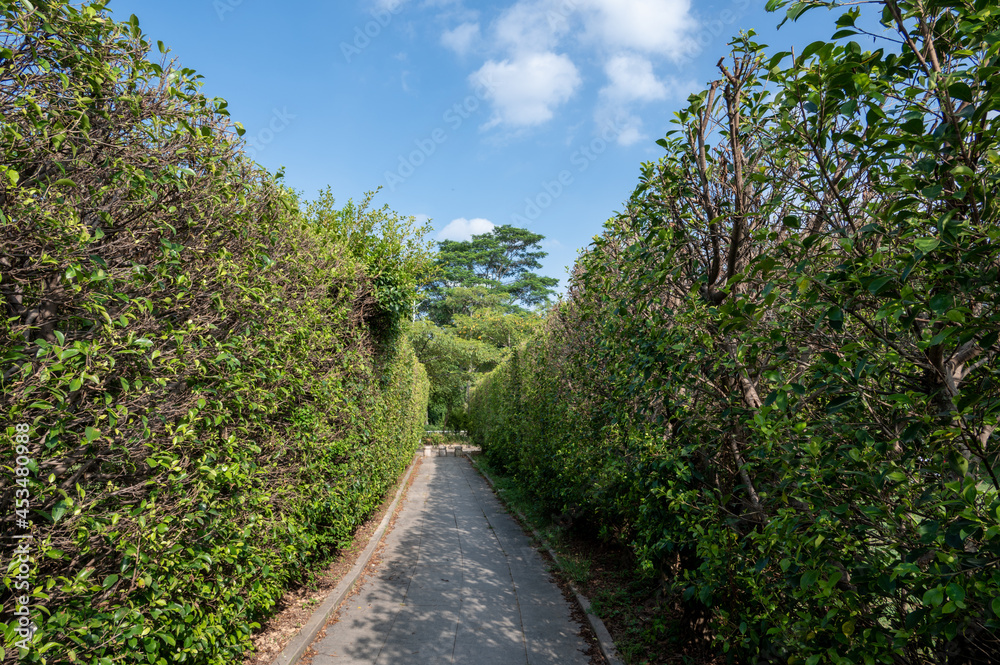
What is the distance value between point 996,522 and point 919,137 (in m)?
1.13

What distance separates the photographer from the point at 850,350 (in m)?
1.68

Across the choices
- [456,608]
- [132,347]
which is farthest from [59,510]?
[456,608]

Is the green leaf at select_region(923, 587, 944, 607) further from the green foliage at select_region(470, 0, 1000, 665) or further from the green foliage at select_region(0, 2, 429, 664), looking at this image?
the green foliage at select_region(0, 2, 429, 664)

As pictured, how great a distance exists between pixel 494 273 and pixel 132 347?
47.2 meters

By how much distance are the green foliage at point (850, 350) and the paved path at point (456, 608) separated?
7.23 feet

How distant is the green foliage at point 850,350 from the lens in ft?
4.71

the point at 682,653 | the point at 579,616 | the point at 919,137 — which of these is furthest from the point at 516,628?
the point at 919,137

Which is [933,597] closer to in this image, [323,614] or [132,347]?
[132,347]

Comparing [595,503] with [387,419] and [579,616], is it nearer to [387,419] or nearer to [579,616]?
[579,616]

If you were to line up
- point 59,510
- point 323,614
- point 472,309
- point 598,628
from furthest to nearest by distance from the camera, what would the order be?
point 472,309, point 323,614, point 598,628, point 59,510

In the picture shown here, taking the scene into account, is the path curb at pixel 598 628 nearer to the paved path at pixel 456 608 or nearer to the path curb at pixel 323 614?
the paved path at pixel 456 608

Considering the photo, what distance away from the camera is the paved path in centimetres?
452

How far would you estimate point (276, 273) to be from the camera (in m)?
4.13

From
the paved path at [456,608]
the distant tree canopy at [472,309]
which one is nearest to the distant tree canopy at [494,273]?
the distant tree canopy at [472,309]
